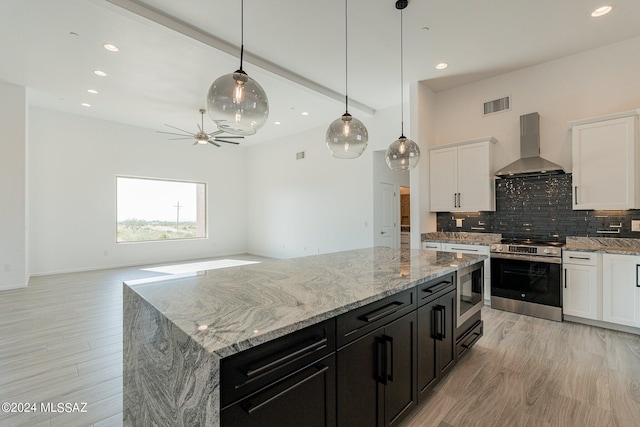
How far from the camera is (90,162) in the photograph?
6938mm

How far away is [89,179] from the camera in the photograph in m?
6.93

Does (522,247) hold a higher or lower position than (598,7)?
lower

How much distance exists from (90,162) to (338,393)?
26.6ft

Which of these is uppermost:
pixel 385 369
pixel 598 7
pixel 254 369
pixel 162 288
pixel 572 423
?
pixel 598 7

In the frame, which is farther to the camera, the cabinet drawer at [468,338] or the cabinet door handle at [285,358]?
the cabinet drawer at [468,338]

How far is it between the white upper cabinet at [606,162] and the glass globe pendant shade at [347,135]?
310cm

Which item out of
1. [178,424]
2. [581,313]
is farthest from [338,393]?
[581,313]

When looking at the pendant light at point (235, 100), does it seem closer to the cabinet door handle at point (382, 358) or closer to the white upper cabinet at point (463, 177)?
the cabinet door handle at point (382, 358)

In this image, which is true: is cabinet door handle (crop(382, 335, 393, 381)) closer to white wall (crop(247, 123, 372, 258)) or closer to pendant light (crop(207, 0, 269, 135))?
pendant light (crop(207, 0, 269, 135))

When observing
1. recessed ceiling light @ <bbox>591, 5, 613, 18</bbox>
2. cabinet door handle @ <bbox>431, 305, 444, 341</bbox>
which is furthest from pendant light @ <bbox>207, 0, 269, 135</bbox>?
recessed ceiling light @ <bbox>591, 5, 613, 18</bbox>

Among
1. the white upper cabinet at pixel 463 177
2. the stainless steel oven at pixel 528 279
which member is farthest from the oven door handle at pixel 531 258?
the white upper cabinet at pixel 463 177

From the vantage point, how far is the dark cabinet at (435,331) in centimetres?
198

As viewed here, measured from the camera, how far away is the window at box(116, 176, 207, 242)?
759 centimetres

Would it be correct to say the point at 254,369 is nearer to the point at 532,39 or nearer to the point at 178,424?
the point at 178,424
